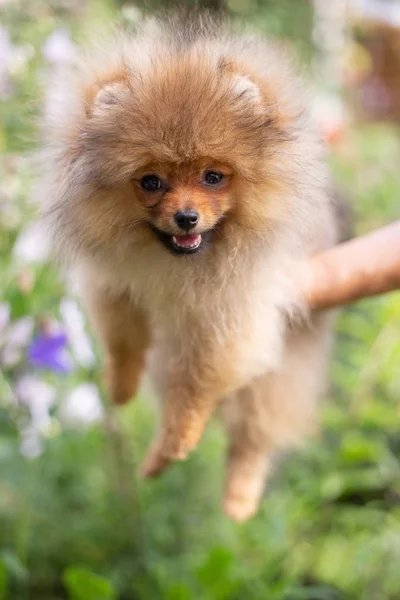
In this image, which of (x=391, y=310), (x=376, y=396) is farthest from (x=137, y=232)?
(x=376, y=396)

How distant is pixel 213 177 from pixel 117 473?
1.32m

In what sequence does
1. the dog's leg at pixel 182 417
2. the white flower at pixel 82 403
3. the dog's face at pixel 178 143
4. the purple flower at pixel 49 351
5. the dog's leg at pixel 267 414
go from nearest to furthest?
the dog's face at pixel 178 143 < the dog's leg at pixel 182 417 < the purple flower at pixel 49 351 < the dog's leg at pixel 267 414 < the white flower at pixel 82 403

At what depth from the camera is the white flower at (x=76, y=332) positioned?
1.89 metres

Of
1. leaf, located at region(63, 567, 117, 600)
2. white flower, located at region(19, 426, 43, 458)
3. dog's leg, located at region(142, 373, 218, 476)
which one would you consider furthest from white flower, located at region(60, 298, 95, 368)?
leaf, located at region(63, 567, 117, 600)

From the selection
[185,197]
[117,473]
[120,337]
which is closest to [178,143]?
[185,197]

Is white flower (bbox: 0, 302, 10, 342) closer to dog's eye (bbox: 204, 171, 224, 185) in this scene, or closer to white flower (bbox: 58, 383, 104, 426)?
white flower (bbox: 58, 383, 104, 426)

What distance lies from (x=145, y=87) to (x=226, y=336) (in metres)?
0.57

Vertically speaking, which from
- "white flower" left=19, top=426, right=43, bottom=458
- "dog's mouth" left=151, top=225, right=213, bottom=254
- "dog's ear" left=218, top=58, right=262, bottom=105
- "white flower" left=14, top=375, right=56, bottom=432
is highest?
"dog's ear" left=218, top=58, right=262, bottom=105

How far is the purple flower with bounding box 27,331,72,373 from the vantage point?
1727 mm

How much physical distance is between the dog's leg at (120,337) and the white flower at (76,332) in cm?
18

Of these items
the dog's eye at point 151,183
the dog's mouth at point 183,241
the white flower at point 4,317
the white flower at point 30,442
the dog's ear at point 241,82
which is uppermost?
the dog's ear at point 241,82

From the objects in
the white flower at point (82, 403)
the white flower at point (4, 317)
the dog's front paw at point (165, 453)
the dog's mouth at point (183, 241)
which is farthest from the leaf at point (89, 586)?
the dog's mouth at point (183, 241)

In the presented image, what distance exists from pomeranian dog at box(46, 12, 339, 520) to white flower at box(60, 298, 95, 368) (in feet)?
0.65

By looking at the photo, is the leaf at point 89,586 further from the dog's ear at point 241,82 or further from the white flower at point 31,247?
the dog's ear at point 241,82
